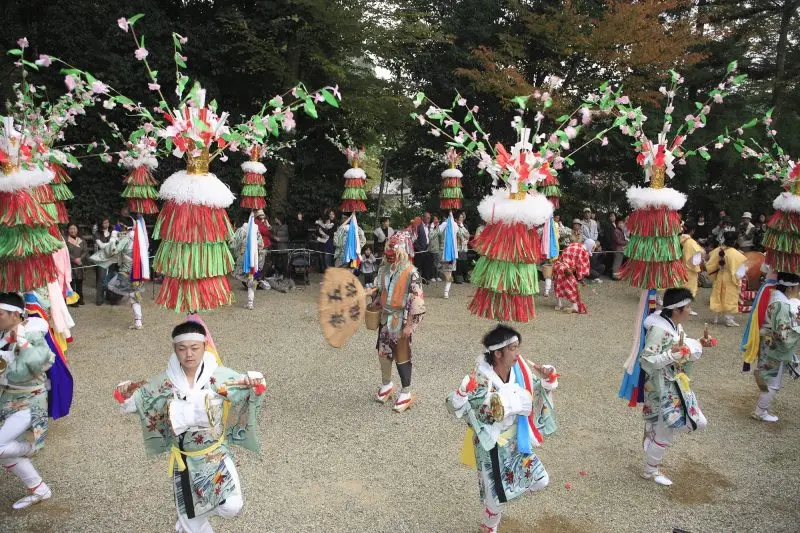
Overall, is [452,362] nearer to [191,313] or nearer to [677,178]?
[191,313]

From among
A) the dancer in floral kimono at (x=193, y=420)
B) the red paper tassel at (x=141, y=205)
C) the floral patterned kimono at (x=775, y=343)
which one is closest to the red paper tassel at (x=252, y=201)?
the red paper tassel at (x=141, y=205)

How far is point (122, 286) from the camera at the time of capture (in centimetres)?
1043

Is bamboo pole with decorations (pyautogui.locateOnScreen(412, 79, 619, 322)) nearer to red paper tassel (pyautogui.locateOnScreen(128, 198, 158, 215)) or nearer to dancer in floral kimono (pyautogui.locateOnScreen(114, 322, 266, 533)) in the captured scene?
dancer in floral kimono (pyautogui.locateOnScreen(114, 322, 266, 533))

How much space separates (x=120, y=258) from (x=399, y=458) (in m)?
6.92

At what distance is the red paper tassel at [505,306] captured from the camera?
4594 millimetres

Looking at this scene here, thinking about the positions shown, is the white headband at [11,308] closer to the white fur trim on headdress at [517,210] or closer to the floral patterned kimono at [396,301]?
the floral patterned kimono at [396,301]

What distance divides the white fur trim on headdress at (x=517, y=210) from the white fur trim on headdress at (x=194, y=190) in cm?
203

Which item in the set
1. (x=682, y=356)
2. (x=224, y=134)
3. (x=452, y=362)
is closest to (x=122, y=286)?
(x=452, y=362)

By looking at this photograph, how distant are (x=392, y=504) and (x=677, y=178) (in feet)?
51.0

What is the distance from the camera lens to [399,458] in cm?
543

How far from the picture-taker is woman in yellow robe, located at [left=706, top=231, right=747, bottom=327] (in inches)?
416

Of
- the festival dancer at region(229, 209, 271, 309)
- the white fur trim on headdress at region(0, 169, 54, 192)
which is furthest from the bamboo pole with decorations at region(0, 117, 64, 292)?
the festival dancer at region(229, 209, 271, 309)

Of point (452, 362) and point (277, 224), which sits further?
point (277, 224)

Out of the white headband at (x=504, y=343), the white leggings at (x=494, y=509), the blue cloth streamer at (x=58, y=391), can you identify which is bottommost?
the white leggings at (x=494, y=509)
